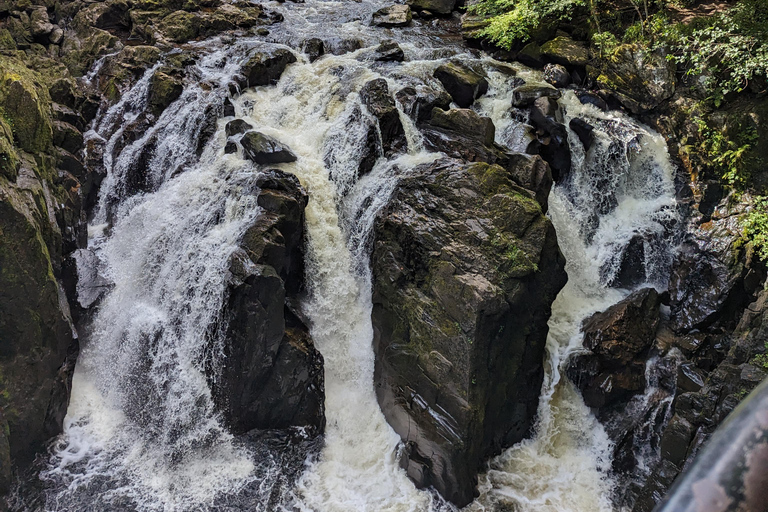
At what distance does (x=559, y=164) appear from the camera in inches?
412

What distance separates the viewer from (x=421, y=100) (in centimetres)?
1066

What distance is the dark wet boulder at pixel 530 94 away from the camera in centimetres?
1102

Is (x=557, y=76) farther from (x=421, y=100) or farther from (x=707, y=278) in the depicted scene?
(x=707, y=278)

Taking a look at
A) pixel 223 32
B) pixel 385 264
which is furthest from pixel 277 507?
pixel 223 32

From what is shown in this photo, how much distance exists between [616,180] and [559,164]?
4.25 ft

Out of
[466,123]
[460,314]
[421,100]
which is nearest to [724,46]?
[466,123]

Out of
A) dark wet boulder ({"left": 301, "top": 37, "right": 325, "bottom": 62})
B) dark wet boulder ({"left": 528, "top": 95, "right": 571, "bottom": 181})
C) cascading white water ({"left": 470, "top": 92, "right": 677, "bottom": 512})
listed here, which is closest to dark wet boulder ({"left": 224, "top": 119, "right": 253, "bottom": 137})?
dark wet boulder ({"left": 301, "top": 37, "right": 325, "bottom": 62})

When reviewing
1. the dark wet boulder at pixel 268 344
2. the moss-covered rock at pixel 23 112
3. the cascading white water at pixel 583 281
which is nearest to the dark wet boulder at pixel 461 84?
the cascading white water at pixel 583 281

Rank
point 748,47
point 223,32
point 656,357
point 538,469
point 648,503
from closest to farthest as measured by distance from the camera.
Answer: point 648,503 < point 538,469 < point 656,357 < point 748,47 < point 223,32

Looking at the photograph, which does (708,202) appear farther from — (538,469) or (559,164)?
(538,469)

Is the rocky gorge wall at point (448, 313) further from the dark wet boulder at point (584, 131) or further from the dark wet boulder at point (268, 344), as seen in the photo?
the dark wet boulder at point (584, 131)

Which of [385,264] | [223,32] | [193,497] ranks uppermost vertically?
[223,32]

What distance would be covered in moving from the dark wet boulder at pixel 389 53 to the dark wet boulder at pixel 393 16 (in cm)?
356

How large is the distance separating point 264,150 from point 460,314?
5.34 meters
